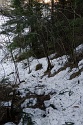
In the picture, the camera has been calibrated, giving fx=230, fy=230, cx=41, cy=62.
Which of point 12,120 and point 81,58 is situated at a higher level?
point 81,58

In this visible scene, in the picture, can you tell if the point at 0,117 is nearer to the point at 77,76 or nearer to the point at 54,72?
the point at 77,76

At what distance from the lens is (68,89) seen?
791 cm

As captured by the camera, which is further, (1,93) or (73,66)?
(73,66)

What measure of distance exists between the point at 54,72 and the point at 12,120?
4870 mm

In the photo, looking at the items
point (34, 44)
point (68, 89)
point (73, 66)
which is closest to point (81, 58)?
point (73, 66)

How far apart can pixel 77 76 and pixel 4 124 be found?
3.66 meters

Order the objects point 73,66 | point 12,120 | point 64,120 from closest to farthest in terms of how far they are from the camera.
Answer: point 64,120, point 12,120, point 73,66

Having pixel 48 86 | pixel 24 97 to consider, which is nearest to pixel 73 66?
pixel 48 86

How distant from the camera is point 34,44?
48.5 feet

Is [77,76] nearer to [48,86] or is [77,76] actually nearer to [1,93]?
[48,86]

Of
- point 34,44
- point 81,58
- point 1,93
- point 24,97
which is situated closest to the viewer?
point 24,97

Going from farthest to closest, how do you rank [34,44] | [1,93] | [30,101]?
[34,44] → [1,93] → [30,101]

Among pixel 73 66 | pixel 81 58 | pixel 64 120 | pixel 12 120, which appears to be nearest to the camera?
pixel 64 120

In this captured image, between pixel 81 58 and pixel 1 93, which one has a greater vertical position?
pixel 81 58
